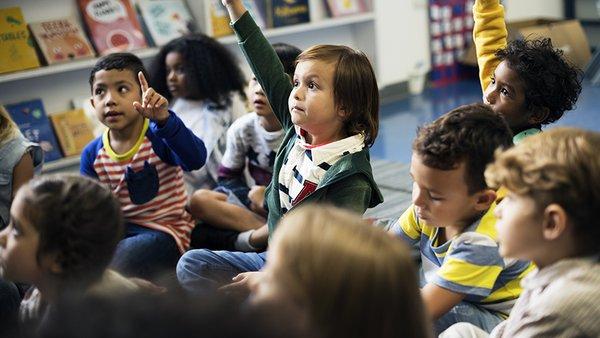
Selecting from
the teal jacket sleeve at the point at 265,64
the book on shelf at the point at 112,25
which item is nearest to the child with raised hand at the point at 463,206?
the teal jacket sleeve at the point at 265,64

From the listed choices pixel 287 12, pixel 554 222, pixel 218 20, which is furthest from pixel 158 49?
pixel 554 222

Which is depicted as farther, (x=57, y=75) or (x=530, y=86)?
(x=57, y=75)

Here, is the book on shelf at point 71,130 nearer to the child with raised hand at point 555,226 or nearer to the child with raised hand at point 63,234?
the child with raised hand at point 63,234

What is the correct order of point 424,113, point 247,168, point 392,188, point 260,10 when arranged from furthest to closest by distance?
1. point 424,113
2. point 260,10
3. point 392,188
4. point 247,168

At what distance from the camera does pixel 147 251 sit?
1959 millimetres

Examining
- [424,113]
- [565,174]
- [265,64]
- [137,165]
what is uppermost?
[265,64]

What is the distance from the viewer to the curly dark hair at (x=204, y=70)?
2629 millimetres

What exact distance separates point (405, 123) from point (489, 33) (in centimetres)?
222

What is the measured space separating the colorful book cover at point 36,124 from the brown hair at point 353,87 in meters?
2.08

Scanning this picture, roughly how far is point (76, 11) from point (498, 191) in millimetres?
2699

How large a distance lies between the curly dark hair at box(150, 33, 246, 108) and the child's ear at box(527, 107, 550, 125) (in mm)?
1240

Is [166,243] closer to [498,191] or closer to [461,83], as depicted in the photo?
[498,191]

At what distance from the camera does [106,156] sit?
205 centimetres

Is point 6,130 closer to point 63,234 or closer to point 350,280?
point 63,234
